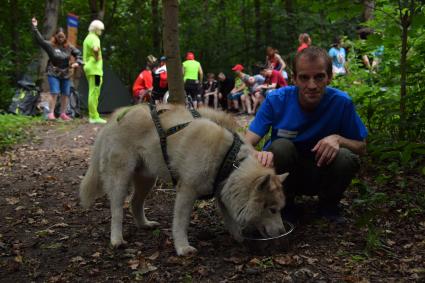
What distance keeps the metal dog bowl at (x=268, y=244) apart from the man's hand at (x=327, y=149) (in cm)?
61

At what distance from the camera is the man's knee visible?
3.66 m

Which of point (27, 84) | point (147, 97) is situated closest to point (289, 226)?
point (147, 97)

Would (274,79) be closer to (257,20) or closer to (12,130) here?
(12,130)

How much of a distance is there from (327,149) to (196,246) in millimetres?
1273

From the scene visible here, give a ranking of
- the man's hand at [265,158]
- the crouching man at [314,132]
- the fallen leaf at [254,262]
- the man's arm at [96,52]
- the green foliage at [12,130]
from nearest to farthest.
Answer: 1. the fallen leaf at [254,262]
2. the man's hand at [265,158]
3. the crouching man at [314,132]
4. the green foliage at [12,130]
5. the man's arm at [96,52]

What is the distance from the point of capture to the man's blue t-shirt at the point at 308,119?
3.70m

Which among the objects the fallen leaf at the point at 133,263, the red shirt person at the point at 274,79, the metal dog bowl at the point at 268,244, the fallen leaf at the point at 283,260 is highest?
the red shirt person at the point at 274,79

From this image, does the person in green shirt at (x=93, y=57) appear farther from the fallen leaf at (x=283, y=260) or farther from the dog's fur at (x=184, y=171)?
the fallen leaf at (x=283, y=260)

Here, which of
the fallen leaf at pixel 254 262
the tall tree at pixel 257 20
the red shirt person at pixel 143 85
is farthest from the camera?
the tall tree at pixel 257 20

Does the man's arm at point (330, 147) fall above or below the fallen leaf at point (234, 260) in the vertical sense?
above

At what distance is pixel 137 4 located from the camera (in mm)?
25750

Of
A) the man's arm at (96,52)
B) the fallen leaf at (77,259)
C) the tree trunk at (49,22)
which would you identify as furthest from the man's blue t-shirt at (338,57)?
the tree trunk at (49,22)

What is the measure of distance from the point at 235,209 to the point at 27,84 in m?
13.1

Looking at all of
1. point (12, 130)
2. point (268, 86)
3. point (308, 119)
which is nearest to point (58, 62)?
point (12, 130)
